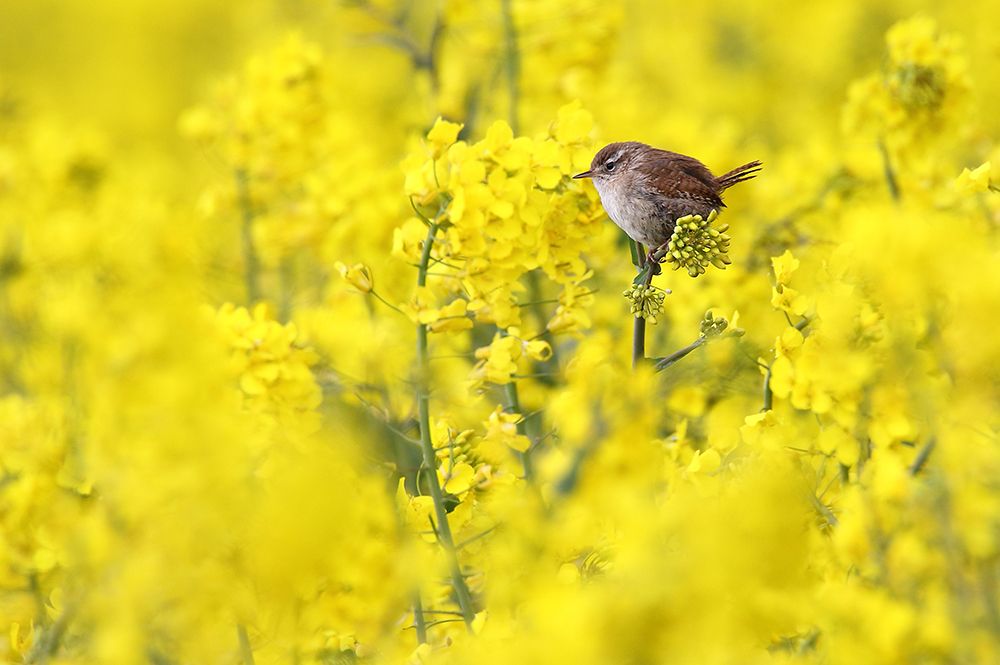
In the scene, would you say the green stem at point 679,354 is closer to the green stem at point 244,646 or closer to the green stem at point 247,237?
the green stem at point 244,646

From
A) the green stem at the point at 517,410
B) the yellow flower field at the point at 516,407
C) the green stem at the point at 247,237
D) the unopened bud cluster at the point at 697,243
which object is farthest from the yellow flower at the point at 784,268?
the green stem at the point at 247,237

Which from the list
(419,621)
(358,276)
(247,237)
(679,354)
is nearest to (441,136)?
(358,276)

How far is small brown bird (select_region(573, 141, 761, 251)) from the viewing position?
203 centimetres

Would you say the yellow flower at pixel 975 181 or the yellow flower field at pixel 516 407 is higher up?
the yellow flower at pixel 975 181

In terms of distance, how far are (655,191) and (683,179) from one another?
0.22 feet

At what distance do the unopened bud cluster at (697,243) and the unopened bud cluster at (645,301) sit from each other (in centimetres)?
7

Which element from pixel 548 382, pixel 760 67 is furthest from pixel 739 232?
pixel 760 67

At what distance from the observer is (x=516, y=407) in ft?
7.69

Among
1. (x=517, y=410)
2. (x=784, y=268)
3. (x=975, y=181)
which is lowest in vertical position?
(x=517, y=410)

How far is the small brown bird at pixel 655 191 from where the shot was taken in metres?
2.03

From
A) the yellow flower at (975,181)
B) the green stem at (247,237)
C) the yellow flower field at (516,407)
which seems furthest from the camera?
the green stem at (247,237)

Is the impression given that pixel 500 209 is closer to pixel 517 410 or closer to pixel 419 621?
pixel 517 410

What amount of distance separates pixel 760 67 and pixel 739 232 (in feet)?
13.8

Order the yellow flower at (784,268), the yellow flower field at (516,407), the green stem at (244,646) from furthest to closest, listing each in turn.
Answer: the yellow flower at (784,268) → the green stem at (244,646) → the yellow flower field at (516,407)
